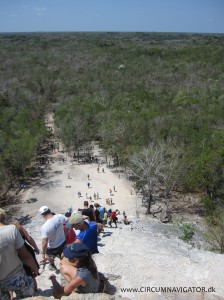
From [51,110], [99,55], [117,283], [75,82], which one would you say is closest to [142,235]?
[117,283]

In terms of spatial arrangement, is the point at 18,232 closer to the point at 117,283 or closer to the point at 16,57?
the point at 117,283

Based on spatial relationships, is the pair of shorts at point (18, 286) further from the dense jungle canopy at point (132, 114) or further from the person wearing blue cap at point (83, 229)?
the dense jungle canopy at point (132, 114)

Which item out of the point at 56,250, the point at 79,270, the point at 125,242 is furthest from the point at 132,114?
the point at 79,270

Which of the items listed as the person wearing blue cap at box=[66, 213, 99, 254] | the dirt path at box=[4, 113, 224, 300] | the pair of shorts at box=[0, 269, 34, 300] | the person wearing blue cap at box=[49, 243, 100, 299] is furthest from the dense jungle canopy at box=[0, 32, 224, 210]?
the pair of shorts at box=[0, 269, 34, 300]

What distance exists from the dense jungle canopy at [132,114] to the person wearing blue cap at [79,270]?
18.2m

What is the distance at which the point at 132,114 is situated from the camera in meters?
37.9

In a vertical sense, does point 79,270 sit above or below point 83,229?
above

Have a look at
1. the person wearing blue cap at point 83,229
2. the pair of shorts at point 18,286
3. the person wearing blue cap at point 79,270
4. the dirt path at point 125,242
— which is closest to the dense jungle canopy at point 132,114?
the dirt path at point 125,242

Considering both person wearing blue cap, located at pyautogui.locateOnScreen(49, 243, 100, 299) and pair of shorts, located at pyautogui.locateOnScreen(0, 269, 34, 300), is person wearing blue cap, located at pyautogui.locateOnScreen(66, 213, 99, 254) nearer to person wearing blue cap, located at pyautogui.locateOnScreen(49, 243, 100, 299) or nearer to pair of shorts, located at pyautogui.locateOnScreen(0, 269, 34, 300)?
person wearing blue cap, located at pyautogui.locateOnScreen(49, 243, 100, 299)

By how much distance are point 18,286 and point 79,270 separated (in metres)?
1.20

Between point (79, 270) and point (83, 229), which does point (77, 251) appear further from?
point (83, 229)

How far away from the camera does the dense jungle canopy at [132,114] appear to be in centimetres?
2612

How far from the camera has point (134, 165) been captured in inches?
1083

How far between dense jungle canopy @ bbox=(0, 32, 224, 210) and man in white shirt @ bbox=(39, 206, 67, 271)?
54.3ft
